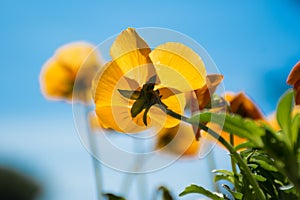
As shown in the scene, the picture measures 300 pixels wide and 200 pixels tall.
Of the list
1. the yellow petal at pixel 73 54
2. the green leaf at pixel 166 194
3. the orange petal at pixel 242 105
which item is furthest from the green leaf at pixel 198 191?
the yellow petal at pixel 73 54

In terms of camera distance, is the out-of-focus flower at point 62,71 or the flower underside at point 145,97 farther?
the out-of-focus flower at point 62,71

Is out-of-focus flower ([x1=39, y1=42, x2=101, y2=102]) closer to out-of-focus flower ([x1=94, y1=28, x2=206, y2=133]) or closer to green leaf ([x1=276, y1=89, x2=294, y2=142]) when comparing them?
out-of-focus flower ([x1=94, y1=28, x2=206, y2=133])

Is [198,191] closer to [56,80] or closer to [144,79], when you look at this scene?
[144,79]

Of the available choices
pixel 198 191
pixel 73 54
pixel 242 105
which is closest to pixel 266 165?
pixel 198 191

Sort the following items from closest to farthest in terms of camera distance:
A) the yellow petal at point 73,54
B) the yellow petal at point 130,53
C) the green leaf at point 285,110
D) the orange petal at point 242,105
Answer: the green leaf at point 285,110
the yellow petal at point 130,53
the orange petal at point 242,105
the yellow petal at point 73,54

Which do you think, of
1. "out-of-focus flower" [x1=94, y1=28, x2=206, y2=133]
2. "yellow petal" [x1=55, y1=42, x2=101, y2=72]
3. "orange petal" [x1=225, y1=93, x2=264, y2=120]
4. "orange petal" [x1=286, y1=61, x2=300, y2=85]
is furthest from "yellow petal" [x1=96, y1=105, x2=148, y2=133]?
"yellow petal" [x1=55, y1=42, x2=101, y2=72]

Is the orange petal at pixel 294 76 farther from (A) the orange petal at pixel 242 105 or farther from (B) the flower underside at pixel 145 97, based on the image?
(A) the orange petal at pixel 242 105
